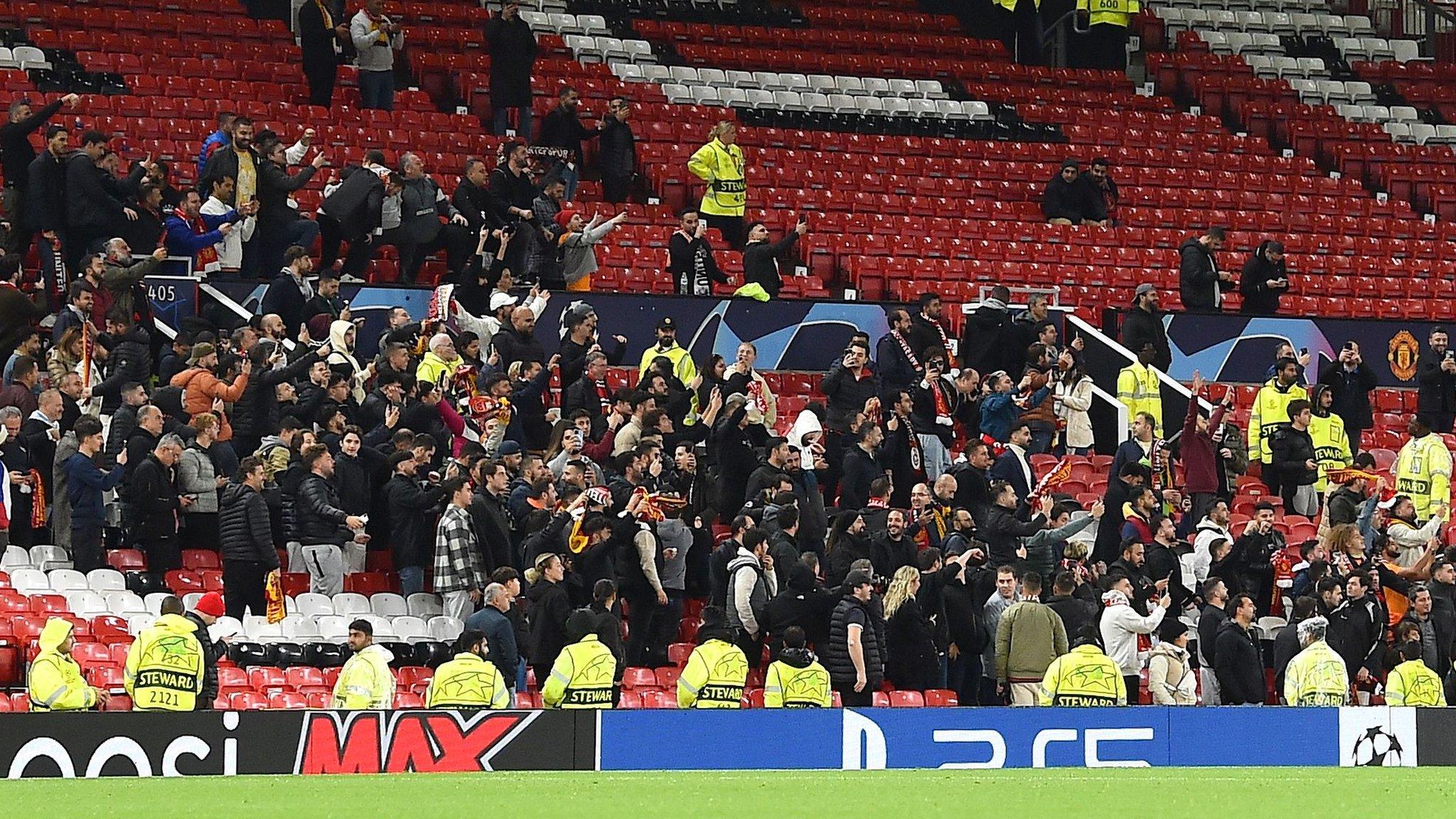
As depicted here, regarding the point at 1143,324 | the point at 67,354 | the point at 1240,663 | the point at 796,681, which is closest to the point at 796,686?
the point at 796,681

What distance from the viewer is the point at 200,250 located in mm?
19984

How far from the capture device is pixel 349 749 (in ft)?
45.3

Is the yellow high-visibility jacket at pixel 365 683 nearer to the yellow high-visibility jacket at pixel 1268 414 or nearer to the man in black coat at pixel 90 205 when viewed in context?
the man in black coat at pixel 90 205

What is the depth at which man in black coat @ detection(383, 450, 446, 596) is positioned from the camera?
53.2 ft

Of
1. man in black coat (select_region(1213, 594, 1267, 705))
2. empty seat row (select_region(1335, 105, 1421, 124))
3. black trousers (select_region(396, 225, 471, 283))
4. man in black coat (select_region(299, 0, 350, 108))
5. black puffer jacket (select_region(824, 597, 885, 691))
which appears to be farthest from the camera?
empty seat row (select_region(1335, 105, 1421, 124))

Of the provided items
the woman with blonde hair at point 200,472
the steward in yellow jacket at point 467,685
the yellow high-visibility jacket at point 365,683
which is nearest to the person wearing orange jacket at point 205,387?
the woman with blonde hair at point 200,472

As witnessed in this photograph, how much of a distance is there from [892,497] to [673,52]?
11151 millimetres

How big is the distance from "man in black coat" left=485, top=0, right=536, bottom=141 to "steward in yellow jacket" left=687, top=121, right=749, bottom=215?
209 cm

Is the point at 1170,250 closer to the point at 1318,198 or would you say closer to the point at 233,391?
the point at 1318,198

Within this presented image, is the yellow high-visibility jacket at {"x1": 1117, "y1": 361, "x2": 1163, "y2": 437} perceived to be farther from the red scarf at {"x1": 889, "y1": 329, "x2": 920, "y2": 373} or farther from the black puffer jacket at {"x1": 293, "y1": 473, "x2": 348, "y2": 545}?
the black puffer jacket at {"x1": 293, "y1": 473, "x2": 348, "y2": 545}

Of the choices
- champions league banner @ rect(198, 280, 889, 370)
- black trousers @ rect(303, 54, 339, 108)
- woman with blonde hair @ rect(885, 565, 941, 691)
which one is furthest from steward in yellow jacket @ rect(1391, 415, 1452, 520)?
black trousers @ rect(303, 54, 339, 108)

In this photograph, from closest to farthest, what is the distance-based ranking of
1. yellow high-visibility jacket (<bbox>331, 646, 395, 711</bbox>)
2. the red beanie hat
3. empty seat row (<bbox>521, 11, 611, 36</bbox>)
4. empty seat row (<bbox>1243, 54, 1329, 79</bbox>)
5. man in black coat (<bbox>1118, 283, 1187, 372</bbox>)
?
yellow high-visibility jacket (<bbox>331, 646, 395, 711</bbox>), the red beanie hat, man in black coat (<bbox>1118, 283, 1187, 372</bbox>), empty seat row (<bbox>521, 11, 611, 36</bbox>), empty seat row (<bbox>1243, 54, 1329, 79</bbox>)

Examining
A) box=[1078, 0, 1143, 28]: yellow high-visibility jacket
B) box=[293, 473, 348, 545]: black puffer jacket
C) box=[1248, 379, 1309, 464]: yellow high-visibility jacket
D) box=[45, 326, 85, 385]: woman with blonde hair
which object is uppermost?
box=[1078, 0, 1143, 28]: yellow high-visibility jacket

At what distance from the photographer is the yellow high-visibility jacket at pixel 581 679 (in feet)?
48.4
